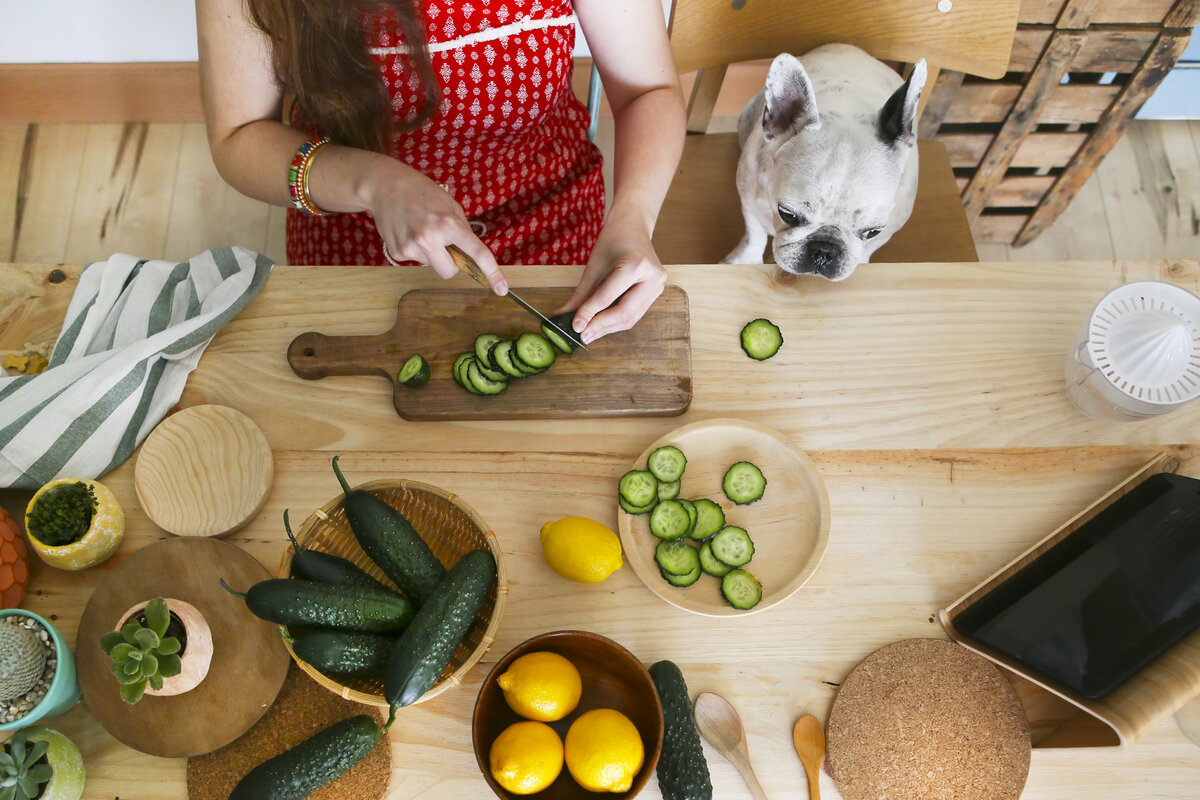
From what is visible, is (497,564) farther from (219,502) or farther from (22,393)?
(22,393)

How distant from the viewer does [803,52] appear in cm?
163

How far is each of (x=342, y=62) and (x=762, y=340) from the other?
809 mm

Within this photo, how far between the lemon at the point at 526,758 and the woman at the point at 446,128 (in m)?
0.58

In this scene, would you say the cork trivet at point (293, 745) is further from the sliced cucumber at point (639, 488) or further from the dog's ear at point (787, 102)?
the dog's ear at point (787, 102)

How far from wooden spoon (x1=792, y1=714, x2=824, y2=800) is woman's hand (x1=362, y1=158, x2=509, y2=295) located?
2.50ft

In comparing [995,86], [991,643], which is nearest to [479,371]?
[991,643]

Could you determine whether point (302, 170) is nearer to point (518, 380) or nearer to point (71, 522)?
point (518, 380)

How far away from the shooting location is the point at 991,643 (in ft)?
3.41

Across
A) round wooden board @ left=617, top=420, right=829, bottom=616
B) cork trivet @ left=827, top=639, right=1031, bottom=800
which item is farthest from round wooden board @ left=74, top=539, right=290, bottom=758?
cork trivet @ left=827, top=639, right=1031, bottom=800

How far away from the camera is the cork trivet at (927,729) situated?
100 cm

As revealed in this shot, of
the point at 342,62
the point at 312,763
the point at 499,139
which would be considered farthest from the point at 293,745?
the point at 499,139

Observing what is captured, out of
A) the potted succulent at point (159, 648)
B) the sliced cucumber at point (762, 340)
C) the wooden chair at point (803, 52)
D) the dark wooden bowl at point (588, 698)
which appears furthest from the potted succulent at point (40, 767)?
the wooden chair at point (803, 52)

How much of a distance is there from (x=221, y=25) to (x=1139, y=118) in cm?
302

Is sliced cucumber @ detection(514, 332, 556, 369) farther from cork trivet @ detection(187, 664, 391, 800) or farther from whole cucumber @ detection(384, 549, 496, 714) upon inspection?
cork trivet @ detection(187, 664, 391, 800)
